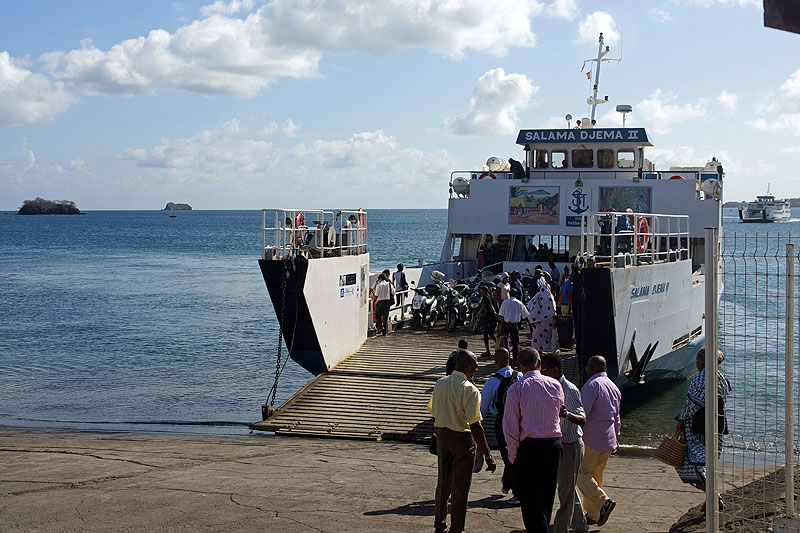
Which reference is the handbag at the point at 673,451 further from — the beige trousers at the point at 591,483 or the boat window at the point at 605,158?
the boat window at the point at 605,158

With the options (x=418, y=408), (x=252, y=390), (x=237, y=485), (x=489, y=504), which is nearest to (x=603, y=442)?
(x=489, y=504)

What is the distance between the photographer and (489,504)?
25.2ft

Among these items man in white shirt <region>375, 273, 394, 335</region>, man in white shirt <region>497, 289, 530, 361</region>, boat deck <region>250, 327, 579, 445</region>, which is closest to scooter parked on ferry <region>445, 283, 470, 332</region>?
man in white shirt <region>375, 273, 394, 335</region>

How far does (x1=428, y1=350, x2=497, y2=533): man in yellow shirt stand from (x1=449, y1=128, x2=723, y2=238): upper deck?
1426 cm

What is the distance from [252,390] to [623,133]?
1177 cm

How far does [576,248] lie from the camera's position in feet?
76.3

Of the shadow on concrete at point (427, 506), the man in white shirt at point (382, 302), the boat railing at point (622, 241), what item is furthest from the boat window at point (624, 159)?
the shadow on concrete at point (427, 506)

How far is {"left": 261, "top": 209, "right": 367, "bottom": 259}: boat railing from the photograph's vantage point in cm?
1324

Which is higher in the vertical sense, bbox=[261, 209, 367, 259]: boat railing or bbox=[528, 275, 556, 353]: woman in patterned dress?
bbox=[261, 209, 367, 259]: boat railing

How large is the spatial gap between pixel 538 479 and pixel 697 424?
154 centimetres

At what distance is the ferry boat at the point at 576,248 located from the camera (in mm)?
12391

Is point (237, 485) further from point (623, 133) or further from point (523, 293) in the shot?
point (623, 133)

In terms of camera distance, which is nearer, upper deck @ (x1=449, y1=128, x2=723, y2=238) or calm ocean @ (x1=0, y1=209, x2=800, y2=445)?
calm ocean @ (x1=0, y1=209, x2=800, y2=445)

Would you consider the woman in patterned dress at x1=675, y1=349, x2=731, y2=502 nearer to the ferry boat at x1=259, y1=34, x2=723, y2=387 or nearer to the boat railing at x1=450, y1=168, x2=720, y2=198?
the ferry boat at x1=259, y1=34, x2=723, y2=387
